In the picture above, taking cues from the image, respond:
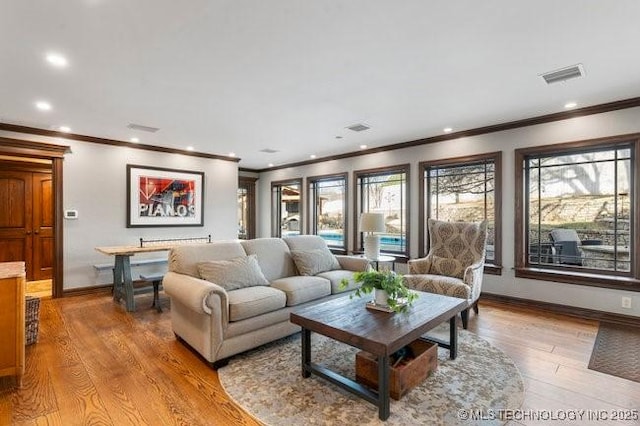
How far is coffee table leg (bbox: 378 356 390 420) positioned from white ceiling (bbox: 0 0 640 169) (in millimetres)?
2151

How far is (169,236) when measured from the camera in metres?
5.91

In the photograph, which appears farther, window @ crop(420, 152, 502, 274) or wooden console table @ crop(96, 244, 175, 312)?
window @ crop(420, 152, 502, 274)

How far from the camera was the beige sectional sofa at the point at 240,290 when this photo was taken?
2.58 metres

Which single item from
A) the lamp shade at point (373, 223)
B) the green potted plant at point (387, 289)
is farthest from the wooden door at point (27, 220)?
the green potted plant at point (387, 289)

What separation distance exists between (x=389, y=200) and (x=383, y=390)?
4.18 m

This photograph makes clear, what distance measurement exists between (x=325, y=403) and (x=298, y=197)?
5727 millimetres

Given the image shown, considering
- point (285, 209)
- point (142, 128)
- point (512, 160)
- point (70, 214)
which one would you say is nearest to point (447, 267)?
point (512, 160)

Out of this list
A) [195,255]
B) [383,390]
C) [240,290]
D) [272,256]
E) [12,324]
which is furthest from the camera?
[272,256]

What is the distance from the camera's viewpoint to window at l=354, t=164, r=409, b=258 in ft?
18.3

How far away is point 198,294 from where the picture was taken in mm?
2490

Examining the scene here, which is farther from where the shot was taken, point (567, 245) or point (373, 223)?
point (373, 223)

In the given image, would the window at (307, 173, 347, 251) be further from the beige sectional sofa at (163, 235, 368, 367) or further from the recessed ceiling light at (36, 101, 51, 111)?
the recessed ceiling light at (36, 101, 51, 111)

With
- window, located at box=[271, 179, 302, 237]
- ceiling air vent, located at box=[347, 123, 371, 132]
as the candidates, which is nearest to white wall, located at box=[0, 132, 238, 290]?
window, located at box=[271, 179, 302, 237]

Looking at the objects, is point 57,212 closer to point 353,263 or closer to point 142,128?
point 142,128
